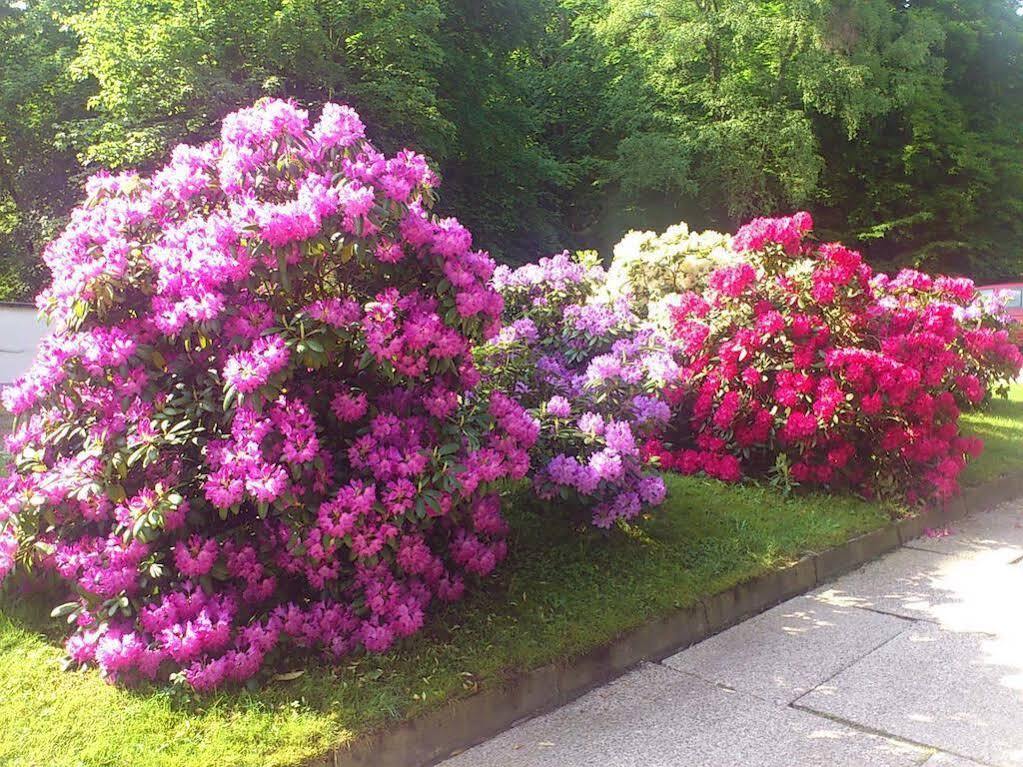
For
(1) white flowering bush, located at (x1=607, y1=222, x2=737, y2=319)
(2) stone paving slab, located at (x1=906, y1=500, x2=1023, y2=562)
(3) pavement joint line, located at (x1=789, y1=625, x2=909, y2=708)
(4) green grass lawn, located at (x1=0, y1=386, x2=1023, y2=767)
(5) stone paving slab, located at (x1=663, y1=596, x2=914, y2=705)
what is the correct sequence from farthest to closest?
(1) white flowering bush, located at (x1=607, y1=222, x2=737, y2=319) → (2) stone paving slab, located at (x1=906, y1=500, x2=1023, y2=562) → (5) stone paving slab, located at (x1=663, y1=596, x2=914, y2=705) → (3) pavement joint line, located at (x1=789, y1=625, x2=909, y2=708) → (4) green grass lawn, located at (x1=0, y1=386, x2=1023, y2=767)

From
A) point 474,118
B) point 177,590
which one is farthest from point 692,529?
point 474,118

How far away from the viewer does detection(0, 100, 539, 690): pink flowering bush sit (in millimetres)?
3264

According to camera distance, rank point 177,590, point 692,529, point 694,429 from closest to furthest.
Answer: point 177,590 < point 692,529 < point 694,429

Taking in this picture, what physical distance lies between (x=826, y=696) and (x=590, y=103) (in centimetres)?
2276

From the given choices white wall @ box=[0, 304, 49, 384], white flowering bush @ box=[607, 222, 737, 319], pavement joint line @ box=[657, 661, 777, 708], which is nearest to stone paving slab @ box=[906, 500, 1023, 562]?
pavement joint line @ box=[657, 661, 777, 708]

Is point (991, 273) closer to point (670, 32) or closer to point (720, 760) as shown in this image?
point (670, 32)

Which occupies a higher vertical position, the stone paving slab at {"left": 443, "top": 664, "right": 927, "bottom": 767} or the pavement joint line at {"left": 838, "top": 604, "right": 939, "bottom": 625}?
the pavement joint line at {"left": 838, "top": 604, "right": 939, "bottom": 625}

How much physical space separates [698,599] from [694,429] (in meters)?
2.58

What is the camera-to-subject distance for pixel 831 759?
294cm

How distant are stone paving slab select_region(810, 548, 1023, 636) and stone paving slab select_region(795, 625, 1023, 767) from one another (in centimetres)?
21

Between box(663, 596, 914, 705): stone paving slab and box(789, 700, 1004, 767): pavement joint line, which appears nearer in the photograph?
box(789, 700, 1004, 767): pavement joint line

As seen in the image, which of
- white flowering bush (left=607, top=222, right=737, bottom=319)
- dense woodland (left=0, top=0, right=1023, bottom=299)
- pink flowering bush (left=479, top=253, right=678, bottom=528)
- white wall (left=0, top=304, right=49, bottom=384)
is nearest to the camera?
pink flowering bush (left=479, top=253, right=678, bottom=528)

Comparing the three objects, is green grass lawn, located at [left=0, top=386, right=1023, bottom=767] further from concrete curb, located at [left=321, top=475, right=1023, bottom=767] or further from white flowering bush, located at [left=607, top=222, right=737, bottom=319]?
white flowering bush, located at [left=607, top=222, right=737, bottom=319]

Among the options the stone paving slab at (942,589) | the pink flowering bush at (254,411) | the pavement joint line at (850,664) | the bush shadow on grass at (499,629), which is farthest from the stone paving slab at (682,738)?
the stone paving slab at (942,589)
